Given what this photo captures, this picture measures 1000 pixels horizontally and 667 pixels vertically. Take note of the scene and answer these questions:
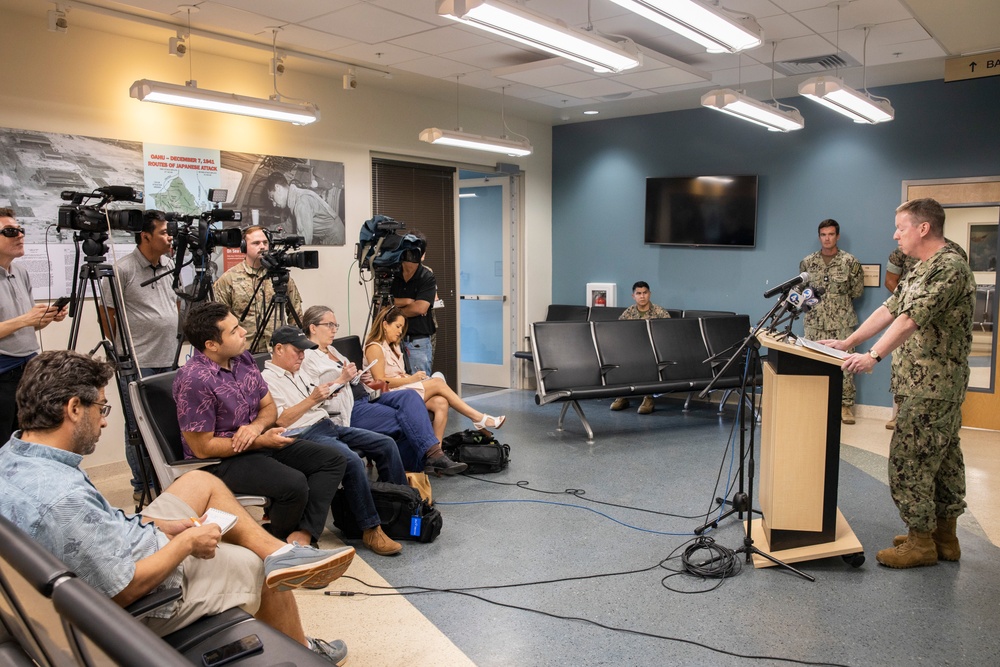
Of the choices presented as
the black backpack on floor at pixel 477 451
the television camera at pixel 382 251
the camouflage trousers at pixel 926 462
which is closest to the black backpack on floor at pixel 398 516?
the black backpack on floor at pixel 477 451

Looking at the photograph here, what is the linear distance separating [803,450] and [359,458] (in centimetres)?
206

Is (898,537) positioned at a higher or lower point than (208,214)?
lower

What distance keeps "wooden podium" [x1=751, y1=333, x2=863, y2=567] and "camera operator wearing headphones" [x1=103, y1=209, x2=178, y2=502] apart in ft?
10.3

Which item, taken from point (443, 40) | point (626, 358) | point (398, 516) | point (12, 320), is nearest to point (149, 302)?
point (12, 320)

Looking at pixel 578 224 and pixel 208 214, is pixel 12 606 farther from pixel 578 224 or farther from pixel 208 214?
pixel 578 224

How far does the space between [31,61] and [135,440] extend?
2.53 meters

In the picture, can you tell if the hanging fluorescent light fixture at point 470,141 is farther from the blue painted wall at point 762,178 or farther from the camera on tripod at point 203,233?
the camera on tripod at point 203,233

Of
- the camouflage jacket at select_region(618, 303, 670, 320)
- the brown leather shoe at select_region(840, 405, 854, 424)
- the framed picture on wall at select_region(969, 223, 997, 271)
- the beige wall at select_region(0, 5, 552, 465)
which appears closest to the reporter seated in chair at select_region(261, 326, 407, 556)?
the beige wall at select_region(0, 5, 552, 465)

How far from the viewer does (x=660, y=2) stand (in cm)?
335

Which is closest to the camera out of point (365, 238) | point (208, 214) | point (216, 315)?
point (216, 315)

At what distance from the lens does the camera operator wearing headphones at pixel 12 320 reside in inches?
133

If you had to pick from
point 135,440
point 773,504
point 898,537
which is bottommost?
point 898,537

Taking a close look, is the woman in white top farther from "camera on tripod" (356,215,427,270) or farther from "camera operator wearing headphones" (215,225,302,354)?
"camera operator wearing headphones" (215,225,302,354)

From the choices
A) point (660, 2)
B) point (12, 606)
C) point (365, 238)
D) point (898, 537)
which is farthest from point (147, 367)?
point (898, 537)
